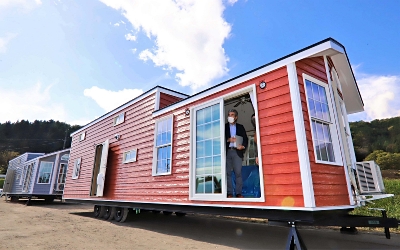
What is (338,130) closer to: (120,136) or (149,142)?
(149,142)

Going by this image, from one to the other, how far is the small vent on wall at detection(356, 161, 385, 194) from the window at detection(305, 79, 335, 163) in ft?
2.91

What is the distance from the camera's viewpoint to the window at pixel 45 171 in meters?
18.6

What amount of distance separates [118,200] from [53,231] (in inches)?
86.8

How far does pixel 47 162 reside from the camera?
19.2 m

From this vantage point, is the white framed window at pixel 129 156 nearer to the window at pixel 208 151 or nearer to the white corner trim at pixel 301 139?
the window at pixel 208 151

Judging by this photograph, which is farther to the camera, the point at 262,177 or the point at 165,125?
the point at 165,125

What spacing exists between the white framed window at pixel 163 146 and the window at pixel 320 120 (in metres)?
3.83

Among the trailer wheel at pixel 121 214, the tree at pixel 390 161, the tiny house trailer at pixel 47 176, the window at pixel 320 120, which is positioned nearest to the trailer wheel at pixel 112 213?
the trailer wheel at pixel 121 214

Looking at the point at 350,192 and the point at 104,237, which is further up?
the point at 350,192

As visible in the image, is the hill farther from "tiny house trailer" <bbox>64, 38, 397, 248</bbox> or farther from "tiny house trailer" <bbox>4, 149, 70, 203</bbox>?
"tiny house trailer" <bbox>64, 38, 397, 248</bbox>

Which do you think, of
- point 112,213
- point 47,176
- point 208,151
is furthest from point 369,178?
point 47,176

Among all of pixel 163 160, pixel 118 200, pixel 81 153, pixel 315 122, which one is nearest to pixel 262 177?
pixel 315 122

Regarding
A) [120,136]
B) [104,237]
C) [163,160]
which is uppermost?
[120,136]

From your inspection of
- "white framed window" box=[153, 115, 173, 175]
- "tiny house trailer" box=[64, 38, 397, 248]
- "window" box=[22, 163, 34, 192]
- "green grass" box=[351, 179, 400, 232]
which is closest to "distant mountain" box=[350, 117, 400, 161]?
"green grass" box=[351, 179, 400, 232]
